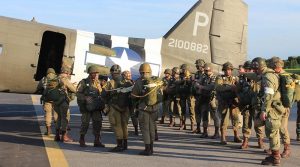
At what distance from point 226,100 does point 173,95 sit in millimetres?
3110

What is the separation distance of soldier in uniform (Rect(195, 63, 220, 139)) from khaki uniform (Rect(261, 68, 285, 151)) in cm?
265

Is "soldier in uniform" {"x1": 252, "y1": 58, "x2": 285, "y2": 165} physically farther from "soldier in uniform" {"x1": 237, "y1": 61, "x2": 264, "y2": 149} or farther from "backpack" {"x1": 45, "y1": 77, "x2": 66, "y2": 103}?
"backpack" {"x1": 45, "y1": 77, "x2": 66, "y2": 103}

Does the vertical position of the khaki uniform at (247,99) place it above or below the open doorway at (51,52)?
below

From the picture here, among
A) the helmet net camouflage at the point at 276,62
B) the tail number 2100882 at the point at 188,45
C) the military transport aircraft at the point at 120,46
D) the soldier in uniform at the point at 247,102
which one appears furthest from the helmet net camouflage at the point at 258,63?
the tail number 2100882 at the point at 188,45

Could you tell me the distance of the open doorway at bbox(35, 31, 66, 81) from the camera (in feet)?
40.1

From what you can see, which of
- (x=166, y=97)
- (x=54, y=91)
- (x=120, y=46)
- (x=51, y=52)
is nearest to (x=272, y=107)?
(x=54, y=91)

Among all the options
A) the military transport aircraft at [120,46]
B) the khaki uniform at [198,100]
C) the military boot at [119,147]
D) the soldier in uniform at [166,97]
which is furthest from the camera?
the soldier in uniform at [166,97]

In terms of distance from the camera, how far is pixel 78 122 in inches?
512

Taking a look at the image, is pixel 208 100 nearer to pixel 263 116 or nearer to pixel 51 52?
pixel 263 116

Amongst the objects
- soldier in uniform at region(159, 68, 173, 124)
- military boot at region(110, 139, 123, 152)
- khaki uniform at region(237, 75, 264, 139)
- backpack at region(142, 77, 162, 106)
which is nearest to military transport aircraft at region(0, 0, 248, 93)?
soldier in uniform at region(159, 68, 173, 124)

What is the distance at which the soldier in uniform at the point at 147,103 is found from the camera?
7918 millimetres

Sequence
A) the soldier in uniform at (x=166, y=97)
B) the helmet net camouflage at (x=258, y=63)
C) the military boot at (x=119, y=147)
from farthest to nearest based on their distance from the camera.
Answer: the soldier in uniform at (x=166, y=97), the military boot at (x=119, y=147), the helmet net camouflage at (x=258, y=63)

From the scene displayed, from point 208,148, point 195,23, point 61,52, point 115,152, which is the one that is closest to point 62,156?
point 115,152

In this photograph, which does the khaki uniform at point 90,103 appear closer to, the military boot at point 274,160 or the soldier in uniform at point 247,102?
the soldier in uniform at point 247,102
